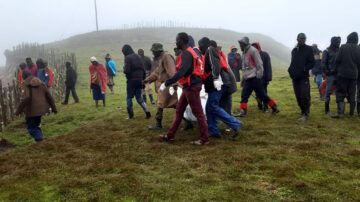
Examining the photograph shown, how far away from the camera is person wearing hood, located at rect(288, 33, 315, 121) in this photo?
301 inches

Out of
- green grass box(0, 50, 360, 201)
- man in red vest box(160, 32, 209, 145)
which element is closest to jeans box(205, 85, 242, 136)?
green grass box(0, 50, 360, 201)

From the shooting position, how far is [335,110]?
9.44 meters

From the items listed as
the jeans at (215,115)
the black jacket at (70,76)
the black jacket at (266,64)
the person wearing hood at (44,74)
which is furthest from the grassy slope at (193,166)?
the black jacket at (70,76)

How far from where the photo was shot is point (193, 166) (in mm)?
4875

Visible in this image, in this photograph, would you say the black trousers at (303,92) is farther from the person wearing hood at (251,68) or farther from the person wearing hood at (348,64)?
the person wearing hood at (348,64)

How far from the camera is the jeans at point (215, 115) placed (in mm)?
6180

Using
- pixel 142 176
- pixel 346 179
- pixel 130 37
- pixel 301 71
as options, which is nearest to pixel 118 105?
pixel 301 71

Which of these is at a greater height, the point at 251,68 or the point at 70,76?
the point at 251,68

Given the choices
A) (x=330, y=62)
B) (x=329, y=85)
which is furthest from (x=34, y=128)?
(x=330, y=62)

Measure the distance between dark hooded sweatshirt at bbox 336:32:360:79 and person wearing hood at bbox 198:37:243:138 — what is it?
11.4 feet

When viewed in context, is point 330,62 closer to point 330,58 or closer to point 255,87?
point 330,58

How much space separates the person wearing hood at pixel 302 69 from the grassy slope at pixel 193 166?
25.7 inches

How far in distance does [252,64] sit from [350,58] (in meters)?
2.48

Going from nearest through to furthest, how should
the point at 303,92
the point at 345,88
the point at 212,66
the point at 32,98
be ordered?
the point at 212,66, the point at 32,98, the point at 303,92, the point at 345,88
